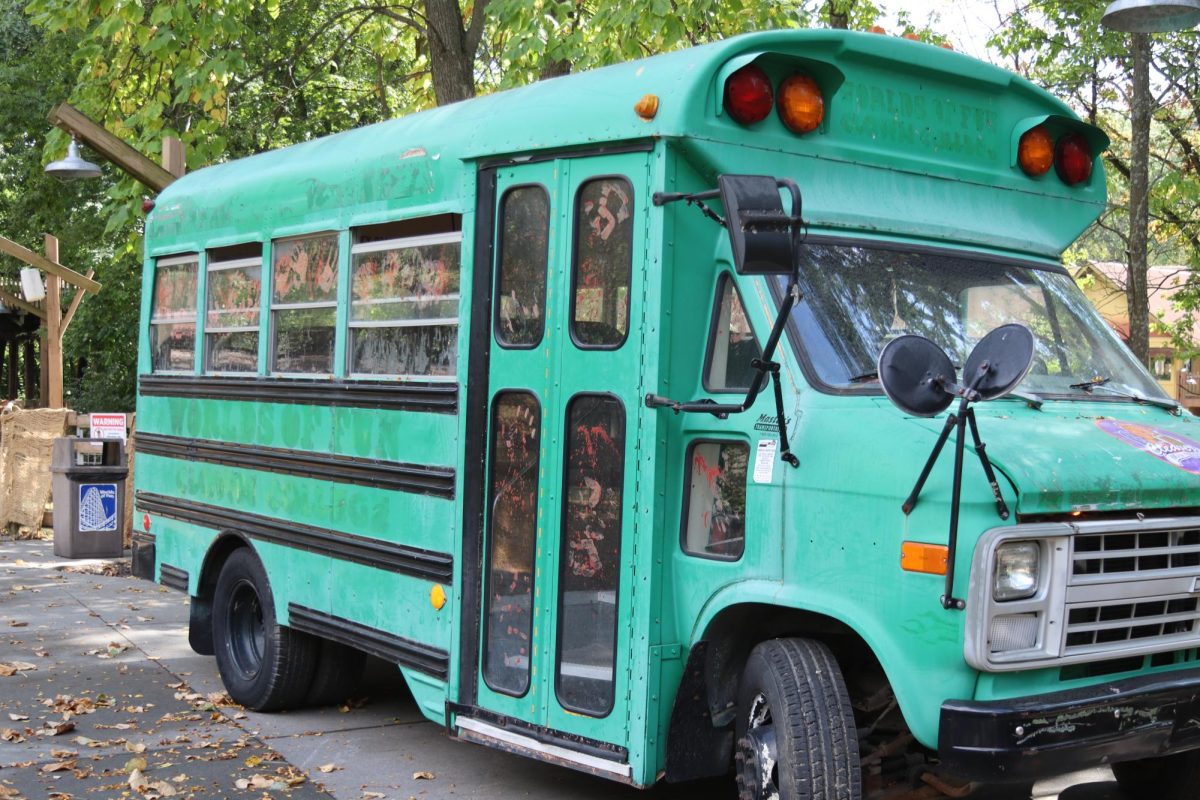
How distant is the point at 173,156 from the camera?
440 inches

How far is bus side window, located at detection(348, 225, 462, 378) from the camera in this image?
19.0 ft

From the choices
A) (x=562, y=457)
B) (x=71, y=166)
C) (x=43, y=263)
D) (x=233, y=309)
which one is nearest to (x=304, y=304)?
(x=233, y=309)

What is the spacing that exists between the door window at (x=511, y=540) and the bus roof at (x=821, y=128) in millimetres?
998

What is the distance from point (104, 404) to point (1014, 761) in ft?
64.7

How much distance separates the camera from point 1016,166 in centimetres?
548

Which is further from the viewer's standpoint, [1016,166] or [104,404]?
[104,404]

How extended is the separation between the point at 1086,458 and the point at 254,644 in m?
4.93

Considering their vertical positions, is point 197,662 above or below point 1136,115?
below

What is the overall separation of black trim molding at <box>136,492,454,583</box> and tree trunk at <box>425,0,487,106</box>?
15.9 ft

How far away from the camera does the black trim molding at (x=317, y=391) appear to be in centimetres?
580

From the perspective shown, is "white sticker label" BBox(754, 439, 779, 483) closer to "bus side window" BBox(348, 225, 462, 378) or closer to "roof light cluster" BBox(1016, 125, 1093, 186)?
"bus side window" BBox(348, 225, 462, 378)

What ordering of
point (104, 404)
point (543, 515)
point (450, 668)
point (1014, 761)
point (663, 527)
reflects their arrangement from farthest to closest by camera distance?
point (104, 404)
point (450, 668)
point (543, 515)
point (663, 527)
point (1014, 761)

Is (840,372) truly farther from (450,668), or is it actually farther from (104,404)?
(104,404)

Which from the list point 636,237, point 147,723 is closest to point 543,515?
point 636,237
